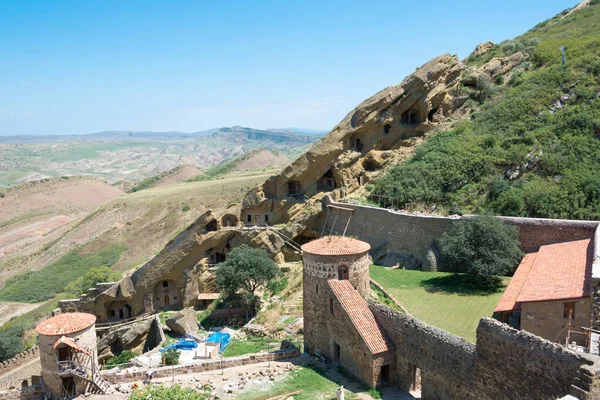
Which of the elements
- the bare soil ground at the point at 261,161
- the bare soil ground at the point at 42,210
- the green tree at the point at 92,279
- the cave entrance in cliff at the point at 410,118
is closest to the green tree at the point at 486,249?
the cave entrance in cliff at the point at 410,118

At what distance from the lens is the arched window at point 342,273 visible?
18672 mm

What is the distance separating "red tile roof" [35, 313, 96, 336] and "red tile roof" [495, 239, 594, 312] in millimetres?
16344

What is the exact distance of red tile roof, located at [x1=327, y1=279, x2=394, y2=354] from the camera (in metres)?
16.4

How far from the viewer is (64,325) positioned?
64.3 ft

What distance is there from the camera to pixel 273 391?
16.6 meters

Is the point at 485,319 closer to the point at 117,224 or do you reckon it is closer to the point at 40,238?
the point at 117,224

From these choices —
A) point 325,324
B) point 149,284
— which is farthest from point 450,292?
point 149,284

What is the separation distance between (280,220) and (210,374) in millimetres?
19150

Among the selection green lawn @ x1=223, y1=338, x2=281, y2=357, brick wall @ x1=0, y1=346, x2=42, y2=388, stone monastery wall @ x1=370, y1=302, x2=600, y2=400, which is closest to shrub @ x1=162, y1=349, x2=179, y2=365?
green lawn @ x1=223, y1=338, x2=281, y2=357

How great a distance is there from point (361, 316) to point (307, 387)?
10.3 feet

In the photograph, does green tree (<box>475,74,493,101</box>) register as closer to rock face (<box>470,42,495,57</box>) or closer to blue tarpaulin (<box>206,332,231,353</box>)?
rock face (<box>470,42,495,57</box>)

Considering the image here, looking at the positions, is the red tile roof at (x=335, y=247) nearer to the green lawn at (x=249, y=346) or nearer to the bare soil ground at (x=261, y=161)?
the green lawn at (x=249, y=346)

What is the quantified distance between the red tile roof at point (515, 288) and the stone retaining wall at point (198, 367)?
27.9ft

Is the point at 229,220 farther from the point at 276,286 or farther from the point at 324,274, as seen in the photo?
the point at 324,274
